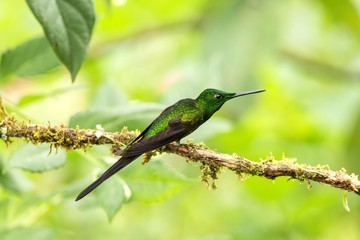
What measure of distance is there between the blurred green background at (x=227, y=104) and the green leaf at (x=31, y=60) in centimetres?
25

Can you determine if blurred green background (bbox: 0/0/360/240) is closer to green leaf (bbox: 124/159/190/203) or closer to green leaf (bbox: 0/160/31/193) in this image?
green leaf (bbox: 0/160/31/193)

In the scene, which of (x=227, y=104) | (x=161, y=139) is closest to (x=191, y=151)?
(x=161, y=139)

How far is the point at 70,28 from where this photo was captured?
146cm

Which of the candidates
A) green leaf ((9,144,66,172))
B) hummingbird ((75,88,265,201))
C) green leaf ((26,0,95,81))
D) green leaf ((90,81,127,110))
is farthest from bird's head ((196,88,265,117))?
green leaf ((90,81,127,110))

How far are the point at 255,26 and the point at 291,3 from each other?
0.97 feet

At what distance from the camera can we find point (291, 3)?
11.3ft

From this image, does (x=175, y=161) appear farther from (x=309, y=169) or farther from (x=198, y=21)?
(x=309, y=169)

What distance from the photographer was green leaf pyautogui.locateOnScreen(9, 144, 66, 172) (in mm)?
1645

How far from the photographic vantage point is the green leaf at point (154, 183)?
5.55 feet

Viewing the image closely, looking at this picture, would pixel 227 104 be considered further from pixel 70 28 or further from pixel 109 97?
pixel 70 28

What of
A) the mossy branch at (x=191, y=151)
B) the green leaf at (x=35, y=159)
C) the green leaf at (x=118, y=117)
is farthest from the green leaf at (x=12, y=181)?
the mossy branch at (x=191, y=151)

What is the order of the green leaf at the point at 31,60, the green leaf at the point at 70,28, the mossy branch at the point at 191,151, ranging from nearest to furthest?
the mossy branch at the point at 191,151, the green leaf at the point at 70,28, the green leaf at the point at 31,60

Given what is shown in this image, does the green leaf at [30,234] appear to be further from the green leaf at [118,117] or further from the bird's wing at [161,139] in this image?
the bird's wing at [161,139]

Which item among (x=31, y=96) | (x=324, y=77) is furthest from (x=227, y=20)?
(x=31, y=96)
